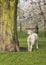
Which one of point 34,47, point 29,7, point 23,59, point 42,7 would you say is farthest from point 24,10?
point 23,59

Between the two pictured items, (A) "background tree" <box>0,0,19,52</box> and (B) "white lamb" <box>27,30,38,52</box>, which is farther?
(B) "white lamb" <box>27,30,38,52</box>

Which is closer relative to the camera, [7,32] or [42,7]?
[7,32]

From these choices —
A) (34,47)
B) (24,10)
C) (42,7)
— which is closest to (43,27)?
(42,7)

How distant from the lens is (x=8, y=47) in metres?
15.8

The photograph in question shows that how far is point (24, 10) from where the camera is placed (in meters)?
50.1

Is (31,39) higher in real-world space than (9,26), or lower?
lower

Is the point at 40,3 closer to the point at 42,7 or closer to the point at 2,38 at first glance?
the point at 42,7

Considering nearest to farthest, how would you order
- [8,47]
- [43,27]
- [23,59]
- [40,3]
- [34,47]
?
[23,59] < [8,47] < [34,47] < [43,27] < [40,3]

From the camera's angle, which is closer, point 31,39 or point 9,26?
point 9,26

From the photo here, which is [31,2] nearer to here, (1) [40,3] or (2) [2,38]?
(1) [40,3]

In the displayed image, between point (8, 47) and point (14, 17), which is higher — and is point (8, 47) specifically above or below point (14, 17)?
below

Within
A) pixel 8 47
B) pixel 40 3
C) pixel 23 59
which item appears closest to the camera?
pixel 23 59

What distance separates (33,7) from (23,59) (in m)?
34.8

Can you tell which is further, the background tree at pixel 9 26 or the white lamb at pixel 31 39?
the white lamb at pixel 31 39
